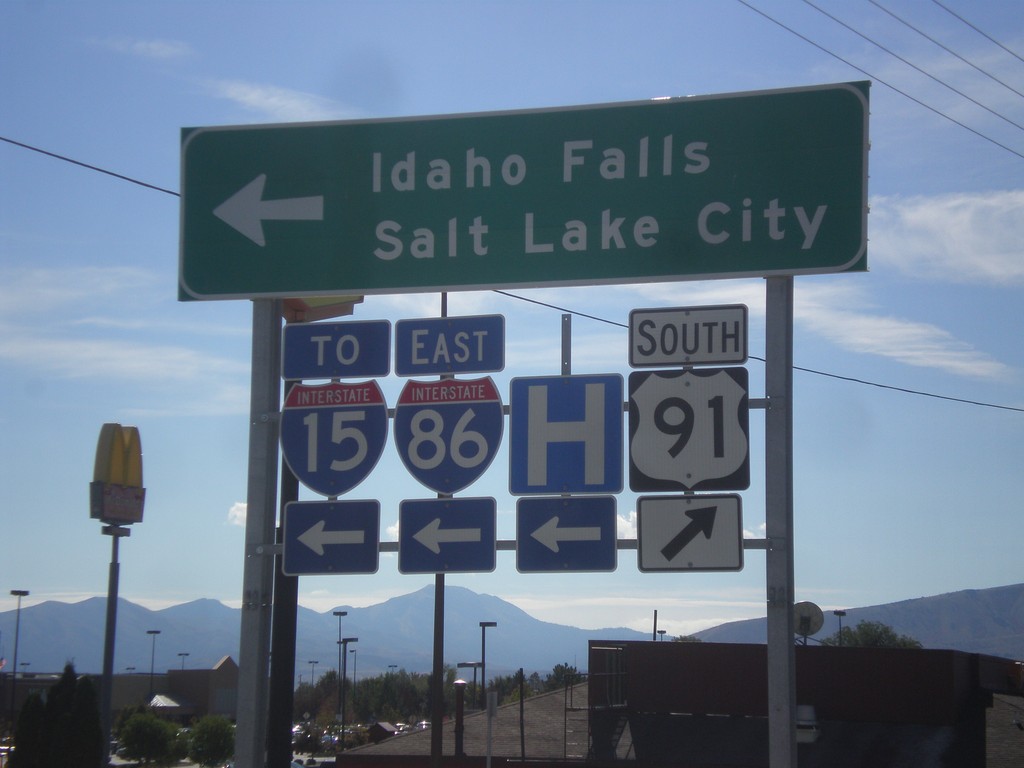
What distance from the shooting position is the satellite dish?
44.7ft

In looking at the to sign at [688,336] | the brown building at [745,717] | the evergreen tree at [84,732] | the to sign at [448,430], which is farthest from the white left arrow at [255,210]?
the brown building at [745,717]

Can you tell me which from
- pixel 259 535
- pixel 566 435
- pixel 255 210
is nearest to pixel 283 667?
pixel 259 535

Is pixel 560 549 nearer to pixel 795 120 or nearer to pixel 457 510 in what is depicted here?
pixel 457 510

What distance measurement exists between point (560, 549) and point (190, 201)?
12.0ft

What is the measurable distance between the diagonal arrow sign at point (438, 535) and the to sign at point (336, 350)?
1129 millimetres

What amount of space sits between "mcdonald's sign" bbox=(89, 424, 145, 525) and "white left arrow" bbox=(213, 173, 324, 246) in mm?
5631

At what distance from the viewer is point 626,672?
2512 cm

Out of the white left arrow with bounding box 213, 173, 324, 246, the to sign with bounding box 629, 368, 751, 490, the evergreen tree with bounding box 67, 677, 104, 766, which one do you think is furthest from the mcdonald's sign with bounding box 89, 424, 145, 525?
the to sign with bounding box 629, 368, 751, 490

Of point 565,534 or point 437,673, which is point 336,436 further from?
point 437,673

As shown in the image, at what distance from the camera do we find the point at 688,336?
→ 299 inches

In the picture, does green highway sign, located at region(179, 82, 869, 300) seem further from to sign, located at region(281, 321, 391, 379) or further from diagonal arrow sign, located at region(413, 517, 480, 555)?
diagonal arrow sign, located at region(413, 517, 480, 555)

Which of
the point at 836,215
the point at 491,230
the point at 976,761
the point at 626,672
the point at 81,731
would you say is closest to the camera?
the point at 836,215

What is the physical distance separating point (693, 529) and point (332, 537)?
255 centimetres

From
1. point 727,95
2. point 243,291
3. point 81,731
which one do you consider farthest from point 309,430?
point 81,731
